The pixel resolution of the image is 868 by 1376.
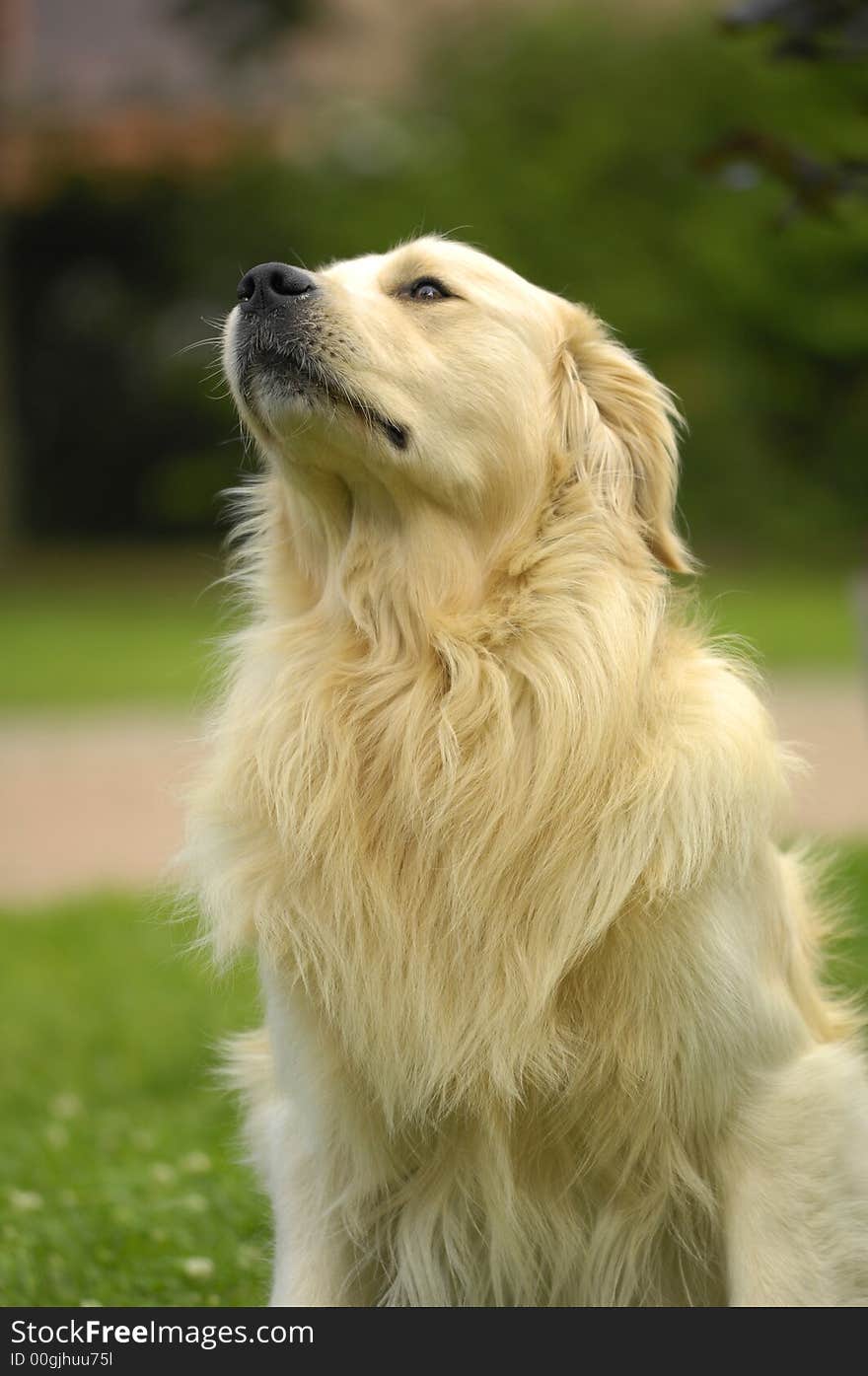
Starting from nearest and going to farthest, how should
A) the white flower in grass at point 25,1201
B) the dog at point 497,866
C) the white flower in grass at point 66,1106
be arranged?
the dog at point 497,866 < the white flower in grass at point 25,1201 < the white flower in grass at point 66,1106

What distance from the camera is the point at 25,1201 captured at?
4.67 metres

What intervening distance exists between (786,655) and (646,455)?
12.8 m

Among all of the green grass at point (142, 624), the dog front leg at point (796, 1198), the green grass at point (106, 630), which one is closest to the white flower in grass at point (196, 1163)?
the dog front leg at point (796, 1198)

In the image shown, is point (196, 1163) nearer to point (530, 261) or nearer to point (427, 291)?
point (427, 291)

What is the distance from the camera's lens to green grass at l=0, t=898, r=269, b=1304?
4199 millimetres

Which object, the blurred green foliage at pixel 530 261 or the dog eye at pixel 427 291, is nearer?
the dog eye at pixel 427 291

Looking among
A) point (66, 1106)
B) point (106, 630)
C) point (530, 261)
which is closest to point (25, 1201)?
point (66, 1106)

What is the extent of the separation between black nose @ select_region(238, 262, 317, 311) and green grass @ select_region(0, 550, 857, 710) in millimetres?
7887

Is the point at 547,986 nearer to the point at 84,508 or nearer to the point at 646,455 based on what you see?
the point at 646,455

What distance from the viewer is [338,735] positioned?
3383 millimetres

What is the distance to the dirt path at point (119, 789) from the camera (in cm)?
973

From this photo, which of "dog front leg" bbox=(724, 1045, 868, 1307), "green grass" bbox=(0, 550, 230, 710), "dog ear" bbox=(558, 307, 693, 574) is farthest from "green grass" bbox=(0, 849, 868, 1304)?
"green grass" bbox=(0, 550, 230, 710)

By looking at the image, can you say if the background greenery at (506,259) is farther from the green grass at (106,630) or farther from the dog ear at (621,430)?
the dog ear at (621,430)
